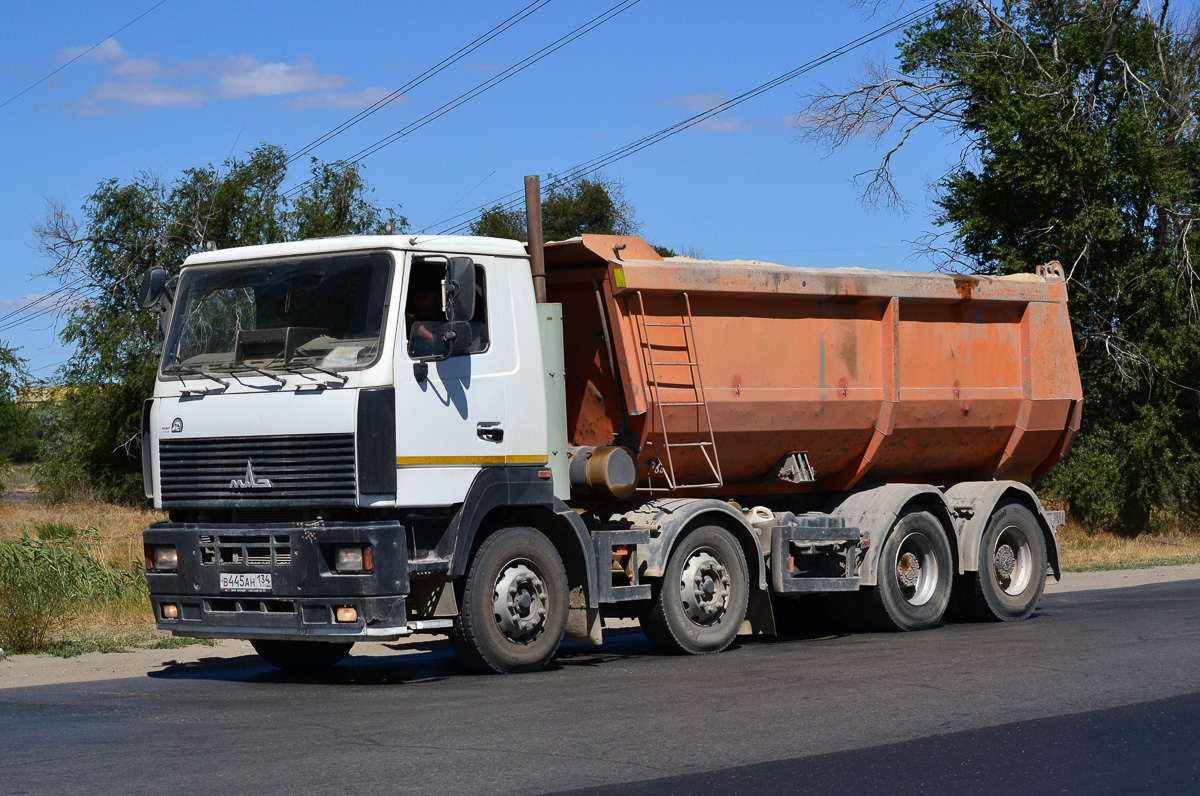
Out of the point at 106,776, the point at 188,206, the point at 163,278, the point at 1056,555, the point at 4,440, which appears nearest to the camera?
the point at 106,776

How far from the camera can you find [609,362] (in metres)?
10.9

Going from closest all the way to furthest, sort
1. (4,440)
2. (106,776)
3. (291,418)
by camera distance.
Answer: (106,776), (291,418), (4,440)

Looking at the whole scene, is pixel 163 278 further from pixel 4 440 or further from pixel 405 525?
pixel 4 440

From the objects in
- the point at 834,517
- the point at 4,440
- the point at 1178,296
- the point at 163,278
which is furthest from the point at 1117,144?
the point at 4,440

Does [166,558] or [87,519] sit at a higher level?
[166,558]

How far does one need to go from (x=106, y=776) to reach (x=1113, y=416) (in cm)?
2429

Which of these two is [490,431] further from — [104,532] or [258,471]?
[104,532]

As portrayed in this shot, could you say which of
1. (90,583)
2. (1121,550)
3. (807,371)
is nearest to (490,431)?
(807,371)

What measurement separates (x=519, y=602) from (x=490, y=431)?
48.0 inches

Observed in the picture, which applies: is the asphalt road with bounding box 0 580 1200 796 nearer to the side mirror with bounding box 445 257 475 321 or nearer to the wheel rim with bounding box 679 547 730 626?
the wheel rim with bounding box 679 547 730 626

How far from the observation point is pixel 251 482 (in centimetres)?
940

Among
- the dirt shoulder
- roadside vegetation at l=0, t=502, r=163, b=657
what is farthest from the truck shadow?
roadside vegetation at l=0, t=502, r=163, b=657

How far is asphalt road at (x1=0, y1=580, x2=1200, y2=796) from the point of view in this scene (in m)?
6.27

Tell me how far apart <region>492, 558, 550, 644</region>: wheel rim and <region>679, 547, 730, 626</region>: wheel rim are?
4.76ft
